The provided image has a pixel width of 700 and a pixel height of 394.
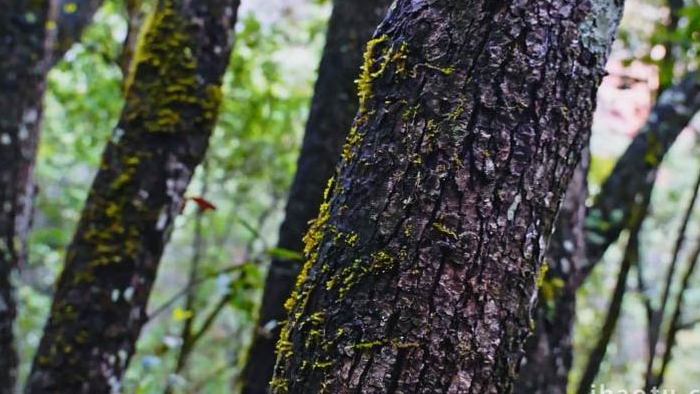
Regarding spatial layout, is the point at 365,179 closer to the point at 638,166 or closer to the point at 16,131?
the point at 16,131

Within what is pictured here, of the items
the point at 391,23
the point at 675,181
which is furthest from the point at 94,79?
the point at 675,181

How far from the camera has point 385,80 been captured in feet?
4.09

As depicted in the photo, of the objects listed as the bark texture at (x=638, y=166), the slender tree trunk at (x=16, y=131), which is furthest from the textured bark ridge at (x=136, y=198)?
the bark texture at (x=638, y=166)

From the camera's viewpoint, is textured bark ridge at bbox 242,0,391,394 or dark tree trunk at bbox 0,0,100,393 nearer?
textured bark ridge at bbox 242,0,391,394

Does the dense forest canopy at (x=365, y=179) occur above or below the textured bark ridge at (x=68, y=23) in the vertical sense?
below

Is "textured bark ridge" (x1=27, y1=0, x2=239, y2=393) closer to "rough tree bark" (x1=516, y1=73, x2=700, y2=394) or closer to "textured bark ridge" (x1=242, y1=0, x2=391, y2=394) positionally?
"textured bark ridge" (x1=242, y1=0, x2=391, y2=394)

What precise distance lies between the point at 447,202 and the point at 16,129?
259 centimetres

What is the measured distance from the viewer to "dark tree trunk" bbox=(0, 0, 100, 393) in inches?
125

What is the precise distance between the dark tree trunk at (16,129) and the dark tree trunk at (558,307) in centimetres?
208

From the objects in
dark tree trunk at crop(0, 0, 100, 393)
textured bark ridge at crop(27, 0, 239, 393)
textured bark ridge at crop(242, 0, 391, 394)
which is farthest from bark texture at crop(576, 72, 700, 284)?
dark tree trunk at crop(0, 0, 100, 393)

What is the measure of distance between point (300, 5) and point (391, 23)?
623cm

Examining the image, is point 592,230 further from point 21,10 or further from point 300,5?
point 300,5

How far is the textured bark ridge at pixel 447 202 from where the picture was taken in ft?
3.69

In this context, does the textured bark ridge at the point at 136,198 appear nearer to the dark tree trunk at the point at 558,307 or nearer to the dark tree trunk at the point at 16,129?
the dark tree trunk at the point at 16,129
